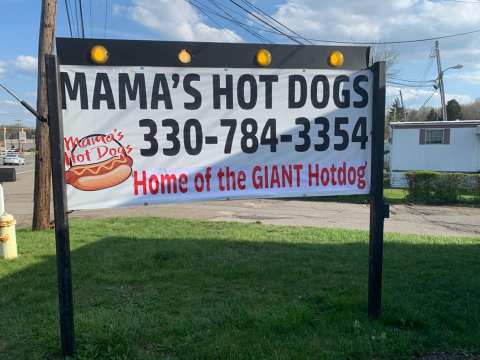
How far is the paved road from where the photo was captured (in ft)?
33.5

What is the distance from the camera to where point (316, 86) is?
3533mm

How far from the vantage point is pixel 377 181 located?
3.56 metres

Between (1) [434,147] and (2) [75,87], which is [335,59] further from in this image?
(1) [434,147]

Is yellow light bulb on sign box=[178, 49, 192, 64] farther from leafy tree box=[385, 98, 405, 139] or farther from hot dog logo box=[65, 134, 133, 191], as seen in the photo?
leafy tree box=[385, 98, 405, 139]

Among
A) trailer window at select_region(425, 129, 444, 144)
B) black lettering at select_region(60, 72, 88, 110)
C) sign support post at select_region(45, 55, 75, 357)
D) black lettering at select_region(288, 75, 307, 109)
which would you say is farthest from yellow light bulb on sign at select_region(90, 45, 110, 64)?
trailer window at select_region(425, 129, 444, 144)

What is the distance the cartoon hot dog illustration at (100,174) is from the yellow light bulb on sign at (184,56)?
0.82 meters

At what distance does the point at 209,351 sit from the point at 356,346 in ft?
3.50

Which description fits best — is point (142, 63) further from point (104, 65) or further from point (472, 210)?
point (472, 210)

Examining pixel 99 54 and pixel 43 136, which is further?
pixel 43 136

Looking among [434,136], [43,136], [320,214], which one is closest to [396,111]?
[434,136]

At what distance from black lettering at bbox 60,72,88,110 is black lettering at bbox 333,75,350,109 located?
6.45 feet

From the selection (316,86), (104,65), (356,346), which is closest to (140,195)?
(104,65)

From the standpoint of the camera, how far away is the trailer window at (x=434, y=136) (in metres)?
22.4

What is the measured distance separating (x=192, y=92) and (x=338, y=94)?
1.23m
